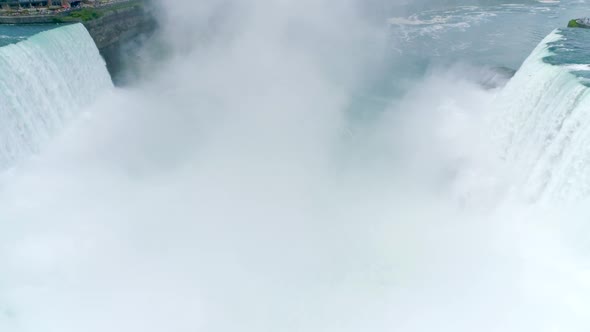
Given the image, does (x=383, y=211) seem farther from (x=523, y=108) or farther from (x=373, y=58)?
(x=373, y=58)

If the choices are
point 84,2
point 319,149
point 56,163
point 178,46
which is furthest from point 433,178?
point 84,2

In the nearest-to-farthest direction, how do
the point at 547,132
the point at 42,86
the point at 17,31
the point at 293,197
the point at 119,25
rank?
the point at 547,132 → the point at 293,197 → the point at 42,86 → the point at 17,31 → the point at 119,25

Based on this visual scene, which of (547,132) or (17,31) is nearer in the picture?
(547,132)

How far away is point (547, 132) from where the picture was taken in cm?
1427

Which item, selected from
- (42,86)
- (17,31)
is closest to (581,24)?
(42,86)

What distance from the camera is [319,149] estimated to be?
19.8 meters

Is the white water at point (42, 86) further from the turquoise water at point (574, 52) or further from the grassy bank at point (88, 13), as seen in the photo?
the turquoise water at point (574, 52)

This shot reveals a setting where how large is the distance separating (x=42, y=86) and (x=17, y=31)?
22.2 ft

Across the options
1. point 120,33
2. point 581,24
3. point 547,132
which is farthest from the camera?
point 120,33

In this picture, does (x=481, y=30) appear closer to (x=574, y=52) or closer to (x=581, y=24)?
(x=581, y=24)

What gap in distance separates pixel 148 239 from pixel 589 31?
21891mm

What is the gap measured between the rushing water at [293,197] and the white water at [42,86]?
0.09m

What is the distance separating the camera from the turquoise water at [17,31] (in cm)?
2012

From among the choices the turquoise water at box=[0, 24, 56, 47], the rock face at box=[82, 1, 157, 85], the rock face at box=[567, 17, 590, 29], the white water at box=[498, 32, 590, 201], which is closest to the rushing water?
the white water at box=[498, 32, 590, 201]
